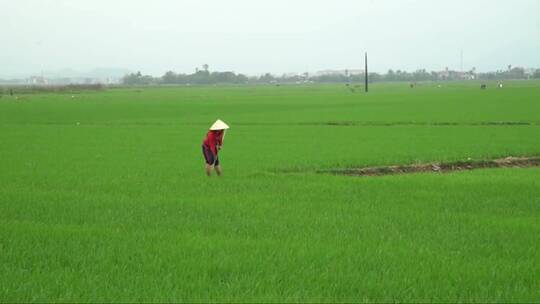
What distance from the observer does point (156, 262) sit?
5707 mm

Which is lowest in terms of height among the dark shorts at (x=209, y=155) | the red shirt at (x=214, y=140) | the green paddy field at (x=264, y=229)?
the green paddy field at (x=264, y=229)

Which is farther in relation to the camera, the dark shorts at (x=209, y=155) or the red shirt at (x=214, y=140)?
the dark shorts at (x=209, y=155)

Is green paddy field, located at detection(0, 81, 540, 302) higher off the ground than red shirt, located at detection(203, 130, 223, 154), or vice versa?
red shirt, located at detection(203, 130, 223, 154)

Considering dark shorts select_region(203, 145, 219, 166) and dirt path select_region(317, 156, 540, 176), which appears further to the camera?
dirt path select_region(317, 156, 540, 176)

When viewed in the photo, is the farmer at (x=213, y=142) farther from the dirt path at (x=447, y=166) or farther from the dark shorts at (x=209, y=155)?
the dirt path at (x=447, y=166)

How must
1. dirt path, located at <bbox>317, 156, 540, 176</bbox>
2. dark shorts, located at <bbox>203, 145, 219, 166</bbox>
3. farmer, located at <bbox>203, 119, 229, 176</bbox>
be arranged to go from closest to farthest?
1. farmer, located at <bbox>203, 119, 229, 176</bbox>
2. dark shorts, located at <bbox>203, 145, 219, 166</bbox>
3. dirt path, located at <bbox>317, 156, 540, 176</bbox>

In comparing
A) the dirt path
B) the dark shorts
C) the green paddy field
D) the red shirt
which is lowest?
the dirt path

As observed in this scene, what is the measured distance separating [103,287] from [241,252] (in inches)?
59.6

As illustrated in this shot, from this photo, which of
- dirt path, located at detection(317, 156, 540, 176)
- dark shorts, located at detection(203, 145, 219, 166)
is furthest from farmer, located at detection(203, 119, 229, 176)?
dirt path, located at detection(317, 156, 540, 176)

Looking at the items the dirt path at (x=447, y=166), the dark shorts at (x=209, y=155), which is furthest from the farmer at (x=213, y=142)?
the dirt path at (x=447, y=166)

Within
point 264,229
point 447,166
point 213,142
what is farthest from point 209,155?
point 447,166

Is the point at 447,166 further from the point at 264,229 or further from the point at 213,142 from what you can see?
the point at 264,229

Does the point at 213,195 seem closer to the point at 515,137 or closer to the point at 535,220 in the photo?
the point at 535,220

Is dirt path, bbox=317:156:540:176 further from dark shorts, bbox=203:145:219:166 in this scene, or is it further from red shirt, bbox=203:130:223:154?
red shirt, bbox=203:130:223:154
